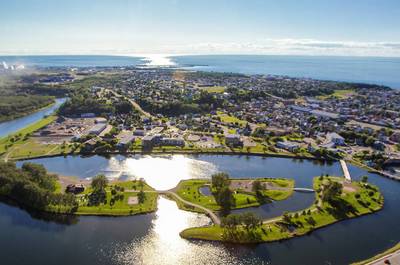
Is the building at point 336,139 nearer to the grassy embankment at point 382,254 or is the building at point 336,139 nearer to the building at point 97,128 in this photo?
the grassy embankment at point 382,254

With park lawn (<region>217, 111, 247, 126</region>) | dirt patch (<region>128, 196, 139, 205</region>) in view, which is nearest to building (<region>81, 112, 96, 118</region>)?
park lawn (<region>217, 111, 247, 126</region>)

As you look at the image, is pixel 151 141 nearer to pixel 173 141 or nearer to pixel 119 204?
pixel 173 141

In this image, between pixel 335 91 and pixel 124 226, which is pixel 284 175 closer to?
pixel 124 226

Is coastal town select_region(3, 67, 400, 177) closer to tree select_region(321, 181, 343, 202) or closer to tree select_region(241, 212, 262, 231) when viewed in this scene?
tree select_region(321, 181, 343, 202)

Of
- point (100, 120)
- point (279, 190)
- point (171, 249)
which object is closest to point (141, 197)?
point (171, 249)

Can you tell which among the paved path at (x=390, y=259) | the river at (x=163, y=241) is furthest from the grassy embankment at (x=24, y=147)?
the paved path at (x=390, y=259)

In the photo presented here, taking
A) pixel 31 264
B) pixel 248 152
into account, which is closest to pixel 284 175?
pixel 248 152
